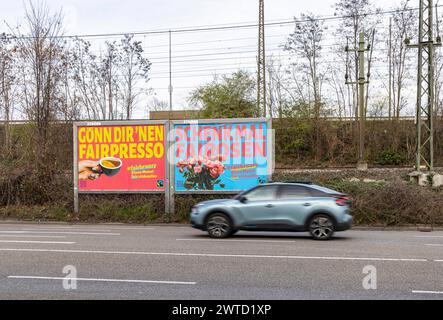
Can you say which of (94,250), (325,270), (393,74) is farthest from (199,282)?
(393,74)

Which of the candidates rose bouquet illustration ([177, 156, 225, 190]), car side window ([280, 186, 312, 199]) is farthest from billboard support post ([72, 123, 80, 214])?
car side window ([280, 186, 312, 199])

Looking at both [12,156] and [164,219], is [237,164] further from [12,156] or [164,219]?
[12,156]

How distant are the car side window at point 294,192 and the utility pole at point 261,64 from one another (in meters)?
24.2

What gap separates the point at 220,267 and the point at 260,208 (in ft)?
14.1

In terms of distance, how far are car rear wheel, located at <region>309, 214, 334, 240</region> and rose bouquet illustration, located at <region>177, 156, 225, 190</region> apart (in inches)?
246

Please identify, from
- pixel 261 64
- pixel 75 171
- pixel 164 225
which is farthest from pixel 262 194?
pixel 261 64

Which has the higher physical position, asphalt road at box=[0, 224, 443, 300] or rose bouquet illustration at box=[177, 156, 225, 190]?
rose bouquet illustration at box=[177, 156, 225, 190]

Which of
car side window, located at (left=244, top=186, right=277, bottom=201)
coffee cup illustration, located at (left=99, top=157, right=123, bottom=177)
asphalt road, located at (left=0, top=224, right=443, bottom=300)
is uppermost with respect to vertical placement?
coffee cup illustration, located at (left=99, top=157, right=123, bottom=177)

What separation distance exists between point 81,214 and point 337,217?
1114 cm

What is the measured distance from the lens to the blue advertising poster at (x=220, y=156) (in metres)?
18.6

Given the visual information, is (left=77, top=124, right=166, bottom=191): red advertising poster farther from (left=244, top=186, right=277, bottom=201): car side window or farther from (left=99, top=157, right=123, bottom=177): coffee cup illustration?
(left=244, top=186, right=277, bottom=201): car side window

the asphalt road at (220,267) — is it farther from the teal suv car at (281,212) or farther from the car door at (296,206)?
the car door at (296,206)

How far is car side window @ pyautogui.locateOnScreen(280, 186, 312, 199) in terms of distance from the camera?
13.4m
